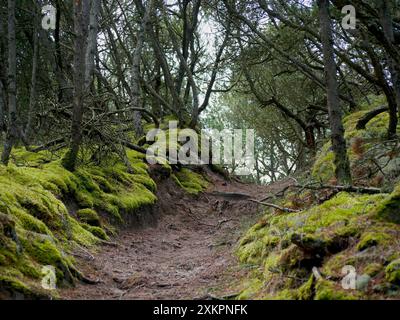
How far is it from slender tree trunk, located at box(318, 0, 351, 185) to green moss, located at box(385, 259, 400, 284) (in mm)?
2305

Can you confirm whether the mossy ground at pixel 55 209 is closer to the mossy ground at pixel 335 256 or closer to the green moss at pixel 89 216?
the green moss at pixel 89 216

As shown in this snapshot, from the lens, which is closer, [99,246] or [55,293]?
[55,293]

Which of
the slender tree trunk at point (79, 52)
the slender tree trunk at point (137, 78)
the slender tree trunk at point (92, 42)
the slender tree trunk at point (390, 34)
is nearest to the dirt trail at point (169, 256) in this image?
the slender tree trunk at point (79, 52)

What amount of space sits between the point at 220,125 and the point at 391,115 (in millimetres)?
21899

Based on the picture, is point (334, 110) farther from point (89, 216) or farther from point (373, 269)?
point (89, 216)

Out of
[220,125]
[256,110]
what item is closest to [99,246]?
[256,110]

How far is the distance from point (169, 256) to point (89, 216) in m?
1.50

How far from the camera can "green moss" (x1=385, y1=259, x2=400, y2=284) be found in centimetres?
267

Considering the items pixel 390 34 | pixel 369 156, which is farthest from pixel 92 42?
pixel 390 34

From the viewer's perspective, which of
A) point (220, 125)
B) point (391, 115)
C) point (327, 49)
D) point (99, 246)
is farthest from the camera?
point (220, 125)

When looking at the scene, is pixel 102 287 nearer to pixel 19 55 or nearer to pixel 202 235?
pixel 202 235

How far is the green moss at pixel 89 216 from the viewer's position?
657cm
